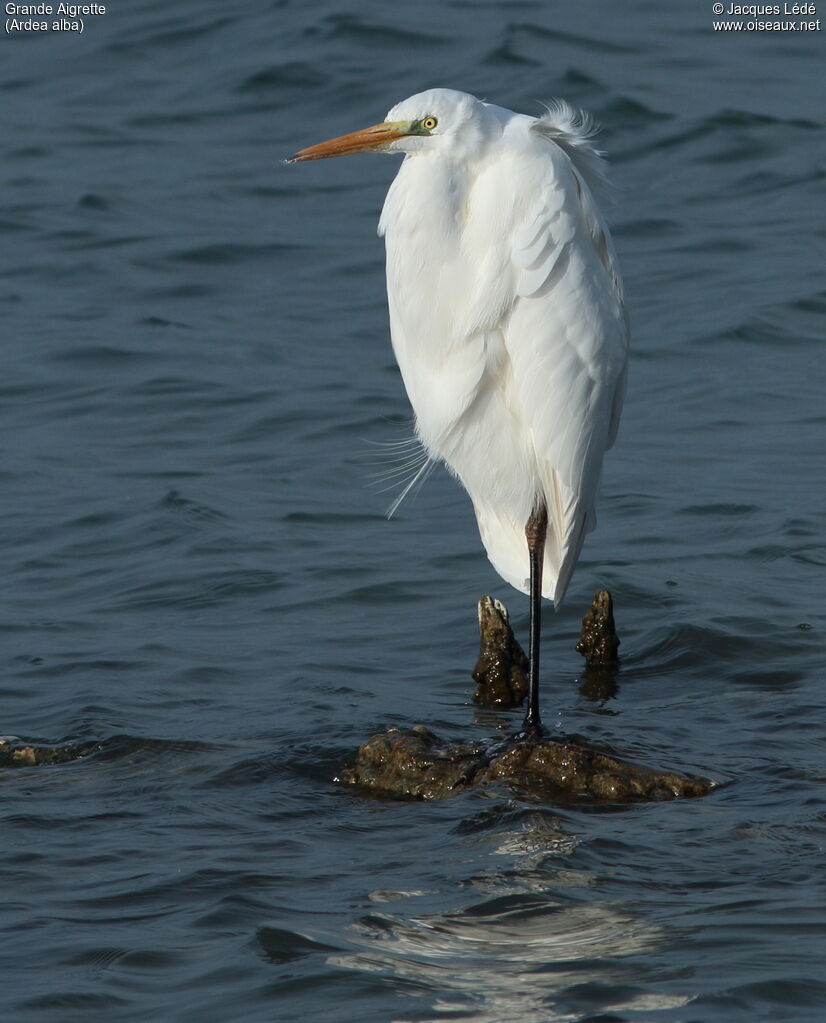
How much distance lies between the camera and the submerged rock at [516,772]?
209 inches

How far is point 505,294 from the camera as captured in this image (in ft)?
19.0

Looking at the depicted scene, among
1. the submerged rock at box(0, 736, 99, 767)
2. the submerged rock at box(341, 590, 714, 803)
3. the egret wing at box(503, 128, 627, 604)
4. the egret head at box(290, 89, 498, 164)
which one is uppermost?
the egret head at box(290, 89, 498, 164)

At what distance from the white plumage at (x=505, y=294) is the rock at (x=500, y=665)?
1.46ft

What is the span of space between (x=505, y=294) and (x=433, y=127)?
0.62 meters

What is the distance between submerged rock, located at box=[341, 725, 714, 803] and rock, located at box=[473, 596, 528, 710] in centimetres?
85

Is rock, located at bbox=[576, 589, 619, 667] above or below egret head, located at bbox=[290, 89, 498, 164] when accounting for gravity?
below

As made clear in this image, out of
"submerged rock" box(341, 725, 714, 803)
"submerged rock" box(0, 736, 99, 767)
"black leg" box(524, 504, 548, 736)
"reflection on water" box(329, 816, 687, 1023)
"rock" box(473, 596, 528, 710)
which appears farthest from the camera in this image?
"rock" box(473, 596, 528, 710)

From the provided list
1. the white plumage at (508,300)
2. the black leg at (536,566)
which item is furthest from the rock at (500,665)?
the white plumage at (508,300)

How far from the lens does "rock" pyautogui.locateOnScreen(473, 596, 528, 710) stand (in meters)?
6.46

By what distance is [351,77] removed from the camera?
1623cm

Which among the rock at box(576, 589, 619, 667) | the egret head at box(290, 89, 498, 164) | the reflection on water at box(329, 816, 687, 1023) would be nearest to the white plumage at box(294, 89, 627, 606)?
the egret head at box(290, 89, 498, 164)

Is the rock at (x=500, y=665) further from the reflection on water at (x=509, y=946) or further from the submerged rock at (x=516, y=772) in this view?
the reflection on water at (x=509, y=946)

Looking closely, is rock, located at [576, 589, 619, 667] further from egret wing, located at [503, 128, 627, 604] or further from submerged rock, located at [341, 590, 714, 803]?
submerged rock, located at [341, 590, 714, 803]

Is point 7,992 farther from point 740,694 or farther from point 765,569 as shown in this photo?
point 765,569
